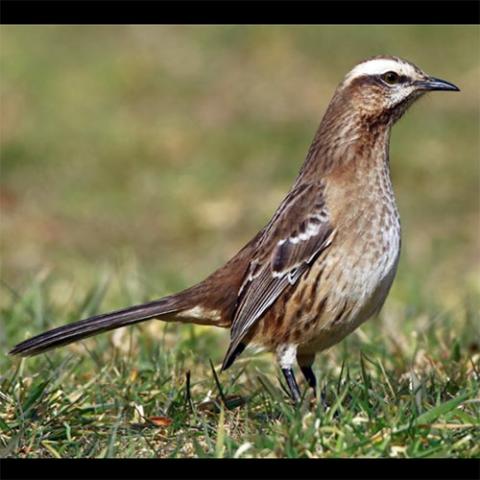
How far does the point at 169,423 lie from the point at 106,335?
6.69ft

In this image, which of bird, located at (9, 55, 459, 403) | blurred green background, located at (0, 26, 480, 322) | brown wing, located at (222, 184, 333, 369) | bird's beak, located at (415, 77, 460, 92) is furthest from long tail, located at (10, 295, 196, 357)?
blurred green background, located at (0, 26, 480, 322)

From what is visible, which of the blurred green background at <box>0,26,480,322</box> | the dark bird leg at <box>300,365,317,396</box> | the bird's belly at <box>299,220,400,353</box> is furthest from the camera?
the blurred green background at <box>0,26,480,322</box>

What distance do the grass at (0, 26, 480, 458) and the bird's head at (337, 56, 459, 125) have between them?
4.30 ft

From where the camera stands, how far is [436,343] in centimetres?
771

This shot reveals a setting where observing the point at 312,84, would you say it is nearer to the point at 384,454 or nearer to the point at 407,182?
the point at 407,182

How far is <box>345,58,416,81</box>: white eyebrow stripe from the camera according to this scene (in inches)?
266

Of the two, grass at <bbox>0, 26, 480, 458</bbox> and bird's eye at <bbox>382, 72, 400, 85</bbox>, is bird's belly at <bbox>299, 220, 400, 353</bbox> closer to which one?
grass at <bbox>0, 26, 480, 458</bbox>

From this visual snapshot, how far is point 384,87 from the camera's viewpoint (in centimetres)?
675

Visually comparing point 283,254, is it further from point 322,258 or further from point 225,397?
point 225,397

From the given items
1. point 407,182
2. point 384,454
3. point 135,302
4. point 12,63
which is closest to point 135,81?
point 12,63

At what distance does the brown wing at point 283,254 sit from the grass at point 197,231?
378 mm

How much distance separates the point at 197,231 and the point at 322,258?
6.46 metres

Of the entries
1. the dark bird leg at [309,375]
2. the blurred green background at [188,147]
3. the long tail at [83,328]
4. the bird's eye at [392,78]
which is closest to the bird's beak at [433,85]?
the bird's eye at [392,78]

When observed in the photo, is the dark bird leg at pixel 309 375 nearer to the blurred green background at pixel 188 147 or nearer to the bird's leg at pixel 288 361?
the bird's leg at pixel 288 361
